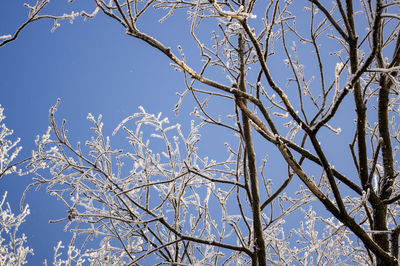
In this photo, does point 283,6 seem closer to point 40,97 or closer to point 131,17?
point 131,17

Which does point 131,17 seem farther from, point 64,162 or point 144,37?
point 64,162

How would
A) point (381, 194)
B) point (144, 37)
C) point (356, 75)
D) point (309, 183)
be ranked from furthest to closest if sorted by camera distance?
point (381, 194) → point (309, 183) → point (144, 37) → point (356, 75)

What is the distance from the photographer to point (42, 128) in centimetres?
13975

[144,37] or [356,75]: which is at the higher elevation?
[144,37]

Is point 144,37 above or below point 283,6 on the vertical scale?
below

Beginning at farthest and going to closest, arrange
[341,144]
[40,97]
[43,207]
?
[40,97], [341,144], [43,207]

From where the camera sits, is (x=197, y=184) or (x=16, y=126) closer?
(x=197, y=184)

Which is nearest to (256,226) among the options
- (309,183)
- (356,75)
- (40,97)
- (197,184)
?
(197,184)

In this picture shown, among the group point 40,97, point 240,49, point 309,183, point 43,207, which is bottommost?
point 309,183

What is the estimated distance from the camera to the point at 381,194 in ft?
7.48

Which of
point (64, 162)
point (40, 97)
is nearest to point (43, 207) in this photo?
point (40, 97)

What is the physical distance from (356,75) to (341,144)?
179 metres

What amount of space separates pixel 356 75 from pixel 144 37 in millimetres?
1015

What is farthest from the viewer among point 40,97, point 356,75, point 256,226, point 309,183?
point 40,97
